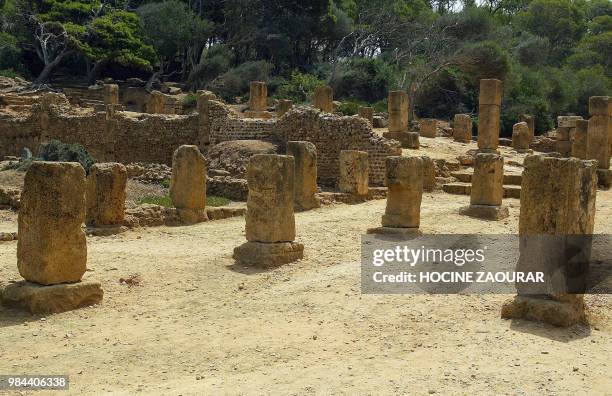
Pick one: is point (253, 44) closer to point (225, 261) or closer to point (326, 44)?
point (326, 44)

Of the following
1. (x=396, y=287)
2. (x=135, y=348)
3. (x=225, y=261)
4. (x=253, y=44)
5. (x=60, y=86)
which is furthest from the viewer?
(x=253, y=44)

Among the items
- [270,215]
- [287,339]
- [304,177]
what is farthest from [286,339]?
[304,177]

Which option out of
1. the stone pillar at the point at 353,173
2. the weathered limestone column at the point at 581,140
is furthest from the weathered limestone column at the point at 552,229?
the weathered limestone column at the point at 581,140

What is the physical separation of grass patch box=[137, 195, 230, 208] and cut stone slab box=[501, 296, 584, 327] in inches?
349

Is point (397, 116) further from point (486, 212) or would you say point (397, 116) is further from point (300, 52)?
point (300, 52)

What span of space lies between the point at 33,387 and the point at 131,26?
3546 centimetres

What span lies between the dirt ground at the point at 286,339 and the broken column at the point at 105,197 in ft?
7.66

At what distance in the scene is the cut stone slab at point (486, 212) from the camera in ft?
47.0

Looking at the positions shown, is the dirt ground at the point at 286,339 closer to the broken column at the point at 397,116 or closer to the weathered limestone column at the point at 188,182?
the weathered limestone column at the point at 188,182

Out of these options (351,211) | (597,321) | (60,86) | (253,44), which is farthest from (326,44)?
(597,321)

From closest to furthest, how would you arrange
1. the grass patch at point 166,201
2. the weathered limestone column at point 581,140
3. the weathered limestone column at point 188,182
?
the weathered limestone column at point 188,182, the grass patch at point 166,201, the weathered limestone column at point 581,140

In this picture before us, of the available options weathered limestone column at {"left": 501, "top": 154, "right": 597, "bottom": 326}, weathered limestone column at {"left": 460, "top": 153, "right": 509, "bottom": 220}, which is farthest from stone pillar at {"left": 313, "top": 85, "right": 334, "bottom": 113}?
weathered limestone column at {"left": 501, "top": 154, "right": 597, "bottom": 326}

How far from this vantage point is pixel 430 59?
39.3 metres

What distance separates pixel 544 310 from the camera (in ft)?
24.0
